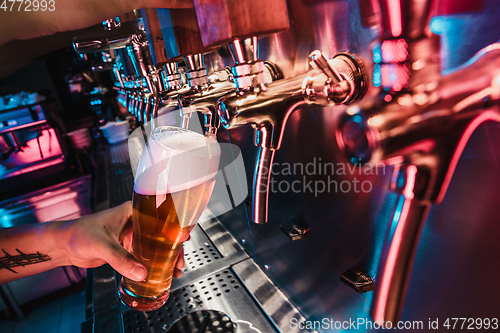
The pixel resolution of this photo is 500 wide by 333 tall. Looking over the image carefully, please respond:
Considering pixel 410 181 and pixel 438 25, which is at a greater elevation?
pixel 438 25

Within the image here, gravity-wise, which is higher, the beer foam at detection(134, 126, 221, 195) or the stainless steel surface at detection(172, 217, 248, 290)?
the beer foam at detection(134, 126, 221, 195)

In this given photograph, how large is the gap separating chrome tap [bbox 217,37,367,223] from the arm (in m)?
0.44

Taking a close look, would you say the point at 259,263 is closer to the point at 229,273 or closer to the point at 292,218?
the point at 229,273

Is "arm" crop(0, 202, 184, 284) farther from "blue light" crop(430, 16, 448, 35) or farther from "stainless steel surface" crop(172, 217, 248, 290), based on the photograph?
"blue light" crop(430, 16, 448, 35)

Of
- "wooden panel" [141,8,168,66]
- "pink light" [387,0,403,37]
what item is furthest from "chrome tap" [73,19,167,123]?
"pink light" [387,0,403,37]

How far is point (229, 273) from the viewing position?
3.60 feet

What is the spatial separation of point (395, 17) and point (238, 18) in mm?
187

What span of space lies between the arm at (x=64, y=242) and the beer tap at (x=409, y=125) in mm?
618

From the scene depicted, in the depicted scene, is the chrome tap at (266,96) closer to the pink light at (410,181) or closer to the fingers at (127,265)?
the pink light at (410,181)

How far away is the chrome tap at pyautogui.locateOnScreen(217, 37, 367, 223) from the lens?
441 mm

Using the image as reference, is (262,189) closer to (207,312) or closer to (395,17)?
(395,17)

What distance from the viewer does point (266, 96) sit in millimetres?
493

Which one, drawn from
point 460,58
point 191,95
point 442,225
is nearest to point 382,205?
point 442,225

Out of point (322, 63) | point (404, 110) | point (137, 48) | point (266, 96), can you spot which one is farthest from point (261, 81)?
point (137, 48)
